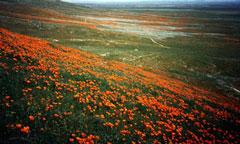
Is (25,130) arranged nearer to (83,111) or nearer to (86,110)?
→ (83,111)

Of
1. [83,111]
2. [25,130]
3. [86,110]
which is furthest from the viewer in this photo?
[86,110]

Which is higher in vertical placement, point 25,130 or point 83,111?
point 25,130

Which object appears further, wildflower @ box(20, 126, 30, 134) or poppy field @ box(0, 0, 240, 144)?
poppy field @ box(0, 0, 240, 144)

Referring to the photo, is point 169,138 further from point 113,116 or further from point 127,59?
point 127,59

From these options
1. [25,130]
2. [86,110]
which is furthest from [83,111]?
[25,130]

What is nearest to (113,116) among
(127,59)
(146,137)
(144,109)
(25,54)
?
(146,137)

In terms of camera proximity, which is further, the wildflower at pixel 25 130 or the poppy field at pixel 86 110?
the poppy field at pixel 86 110

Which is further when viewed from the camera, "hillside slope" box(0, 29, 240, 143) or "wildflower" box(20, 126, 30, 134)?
"hillside slope" box(0, 29, 240, 143)

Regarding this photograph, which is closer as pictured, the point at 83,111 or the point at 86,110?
the point at 83,111
